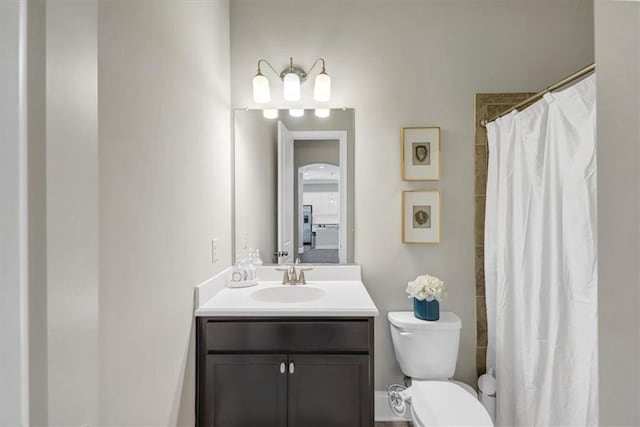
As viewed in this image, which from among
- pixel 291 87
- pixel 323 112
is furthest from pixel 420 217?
pixel 291 87

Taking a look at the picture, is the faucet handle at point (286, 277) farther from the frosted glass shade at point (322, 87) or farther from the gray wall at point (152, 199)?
the frosted glass shade at point (322, 87)

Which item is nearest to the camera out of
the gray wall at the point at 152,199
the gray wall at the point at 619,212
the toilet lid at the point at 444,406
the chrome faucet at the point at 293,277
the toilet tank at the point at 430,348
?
the gray wall at the point at 619,212

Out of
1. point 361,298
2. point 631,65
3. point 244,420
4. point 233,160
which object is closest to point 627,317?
point 631,65

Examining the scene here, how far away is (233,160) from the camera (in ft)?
7.07

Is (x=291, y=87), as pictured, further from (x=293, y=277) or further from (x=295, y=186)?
(x=293, y=277)

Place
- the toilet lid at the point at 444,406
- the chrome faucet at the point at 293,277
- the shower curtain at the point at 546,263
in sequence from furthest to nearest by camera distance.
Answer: the chrome faucet at the point at 293,277
the toilet lid at the point at 444,406
the shower curtain at the point at 546,263

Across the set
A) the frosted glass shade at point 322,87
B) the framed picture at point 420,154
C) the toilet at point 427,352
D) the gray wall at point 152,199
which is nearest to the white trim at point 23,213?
the gray wall at point 152,199

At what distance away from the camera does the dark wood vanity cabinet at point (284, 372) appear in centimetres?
148

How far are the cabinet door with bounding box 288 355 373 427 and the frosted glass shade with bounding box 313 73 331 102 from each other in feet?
4.86

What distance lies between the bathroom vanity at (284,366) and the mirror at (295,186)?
67cm

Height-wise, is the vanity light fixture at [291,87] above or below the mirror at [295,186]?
above

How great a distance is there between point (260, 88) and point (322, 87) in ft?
1.26

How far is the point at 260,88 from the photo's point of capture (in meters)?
2.04

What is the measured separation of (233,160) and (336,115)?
2.40 feet
